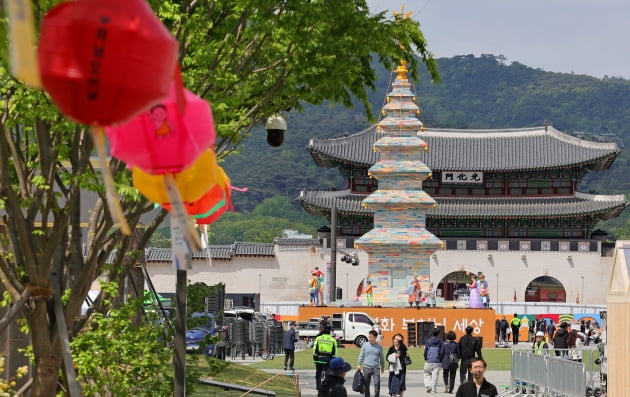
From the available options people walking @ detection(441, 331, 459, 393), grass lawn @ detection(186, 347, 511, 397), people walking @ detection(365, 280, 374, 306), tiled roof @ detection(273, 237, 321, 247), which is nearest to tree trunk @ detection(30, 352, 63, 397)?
grass lawn @ detection(186, 347, 511, 397)

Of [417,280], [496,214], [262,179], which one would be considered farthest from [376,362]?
[262,179]

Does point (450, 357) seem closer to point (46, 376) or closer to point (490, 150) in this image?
point (46, 376)

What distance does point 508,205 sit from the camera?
71.0 m

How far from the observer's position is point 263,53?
13844 mm

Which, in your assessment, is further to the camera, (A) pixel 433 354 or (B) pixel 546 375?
(A) pixel 433 354

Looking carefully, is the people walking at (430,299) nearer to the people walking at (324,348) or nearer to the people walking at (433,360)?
the people walking at (433,360)

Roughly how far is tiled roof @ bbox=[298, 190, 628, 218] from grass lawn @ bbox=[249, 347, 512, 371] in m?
26.2

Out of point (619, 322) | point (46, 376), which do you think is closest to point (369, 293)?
point (619, 322)

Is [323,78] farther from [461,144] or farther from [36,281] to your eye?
[461,144]

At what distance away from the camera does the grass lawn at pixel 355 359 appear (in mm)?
33625

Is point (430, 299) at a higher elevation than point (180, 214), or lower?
higher

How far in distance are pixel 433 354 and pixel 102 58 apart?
2101cm

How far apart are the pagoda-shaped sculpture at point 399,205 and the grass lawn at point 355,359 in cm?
928

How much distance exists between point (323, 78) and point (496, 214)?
5805 centimetres
